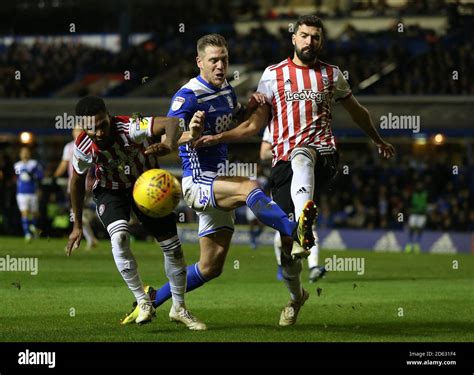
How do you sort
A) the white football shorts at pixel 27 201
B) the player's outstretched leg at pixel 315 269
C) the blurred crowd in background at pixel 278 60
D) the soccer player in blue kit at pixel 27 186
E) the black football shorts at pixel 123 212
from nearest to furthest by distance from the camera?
the black football shorts at pixel 123 212 → the player's outstretched leg at pixel 315 269 → the soccer player in blue kit at pixel 27 186 → the white football shorts at pixel 27 201 → the blurred crowd in background at pixel 278 60

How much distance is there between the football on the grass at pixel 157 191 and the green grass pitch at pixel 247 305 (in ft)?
3.69

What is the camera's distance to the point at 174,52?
37.7m

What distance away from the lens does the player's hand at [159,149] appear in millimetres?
9352

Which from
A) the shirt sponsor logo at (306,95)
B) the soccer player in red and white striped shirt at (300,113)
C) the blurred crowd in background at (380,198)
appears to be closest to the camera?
the soccer player in red and white striped shirt at (300,113)

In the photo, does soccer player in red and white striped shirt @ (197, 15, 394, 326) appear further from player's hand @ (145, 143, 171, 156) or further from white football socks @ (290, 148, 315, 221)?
player's hand @ (145, 143, 171, 156)

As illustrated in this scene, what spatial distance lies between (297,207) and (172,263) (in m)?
1.33

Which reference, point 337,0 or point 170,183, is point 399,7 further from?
point 170,183

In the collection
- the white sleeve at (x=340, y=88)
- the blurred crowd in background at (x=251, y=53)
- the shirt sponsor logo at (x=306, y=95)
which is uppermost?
the blurred crowd in background at (x=251, y=53)

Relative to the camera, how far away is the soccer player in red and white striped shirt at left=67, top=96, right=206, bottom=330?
9.90 meters

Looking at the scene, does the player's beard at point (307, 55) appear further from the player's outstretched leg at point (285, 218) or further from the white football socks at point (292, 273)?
the white football socks at point (292, 273)

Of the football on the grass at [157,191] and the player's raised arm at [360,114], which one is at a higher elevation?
the player's raised arm at [360,114]

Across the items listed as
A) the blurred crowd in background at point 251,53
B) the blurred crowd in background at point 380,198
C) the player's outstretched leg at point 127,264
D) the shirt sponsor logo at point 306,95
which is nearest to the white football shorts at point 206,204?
the player's outstretched leg at point 127,264

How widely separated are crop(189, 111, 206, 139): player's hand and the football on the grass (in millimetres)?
418

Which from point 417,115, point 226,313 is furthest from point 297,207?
point 417,115
